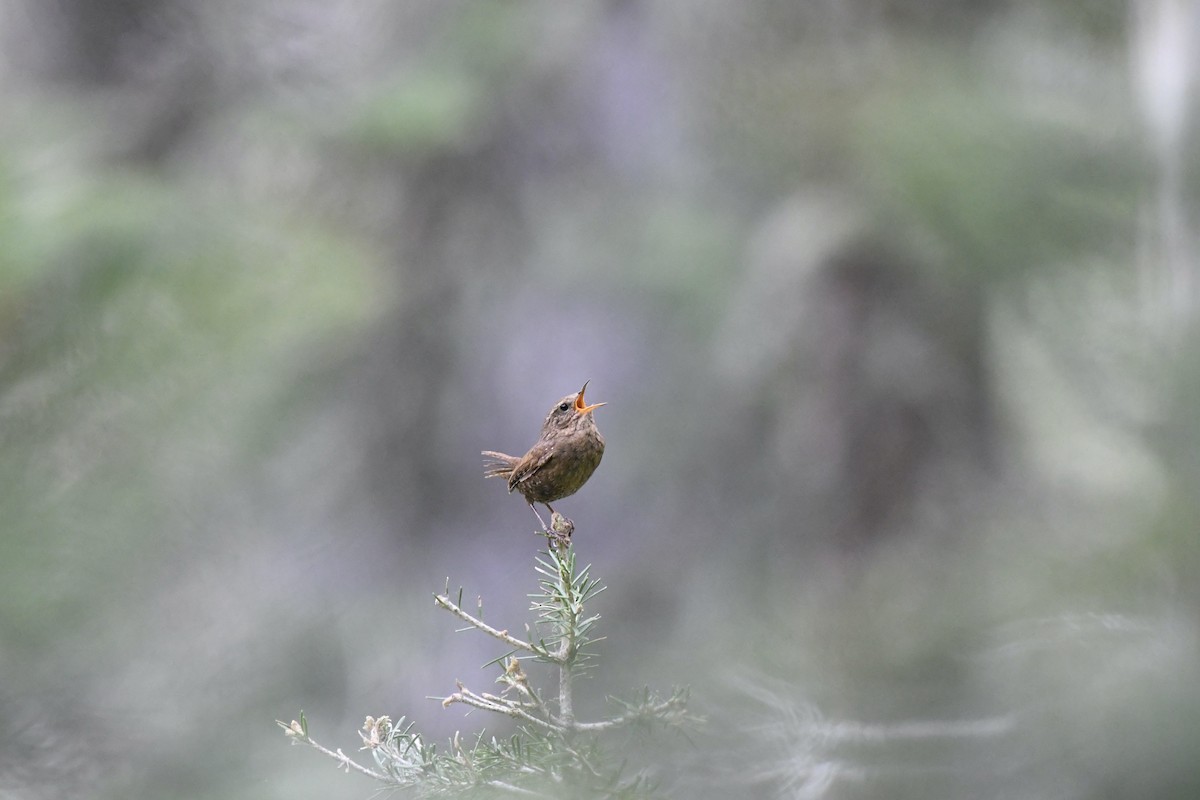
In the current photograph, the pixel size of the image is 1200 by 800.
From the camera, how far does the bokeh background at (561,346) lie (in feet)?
2.48

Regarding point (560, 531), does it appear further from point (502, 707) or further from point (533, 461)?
point (502, 707)

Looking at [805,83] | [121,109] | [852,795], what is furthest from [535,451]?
[121,109]

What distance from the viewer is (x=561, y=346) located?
7.58 feet

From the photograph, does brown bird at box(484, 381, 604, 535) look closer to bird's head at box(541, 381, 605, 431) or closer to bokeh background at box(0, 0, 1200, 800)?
bird's head at box(541, 381, 605, 431)

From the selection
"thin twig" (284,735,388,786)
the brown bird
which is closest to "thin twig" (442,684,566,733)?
"thin twig" (284,735,388,786)

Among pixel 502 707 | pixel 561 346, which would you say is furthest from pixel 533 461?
pixel 561 346

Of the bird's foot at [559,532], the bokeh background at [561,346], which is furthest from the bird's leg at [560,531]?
the bokeh background at [561,346]

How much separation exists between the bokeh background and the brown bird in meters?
0.14

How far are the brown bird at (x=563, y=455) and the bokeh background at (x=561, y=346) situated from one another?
14 centimetres

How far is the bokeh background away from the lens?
755 millimetres

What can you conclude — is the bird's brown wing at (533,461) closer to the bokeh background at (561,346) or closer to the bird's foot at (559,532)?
the bird's foot at (559,532)

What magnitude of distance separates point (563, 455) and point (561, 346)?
1.67 m

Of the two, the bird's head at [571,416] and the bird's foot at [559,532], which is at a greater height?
the bird's head at [571,416]

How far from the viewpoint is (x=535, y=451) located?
2.16ft
